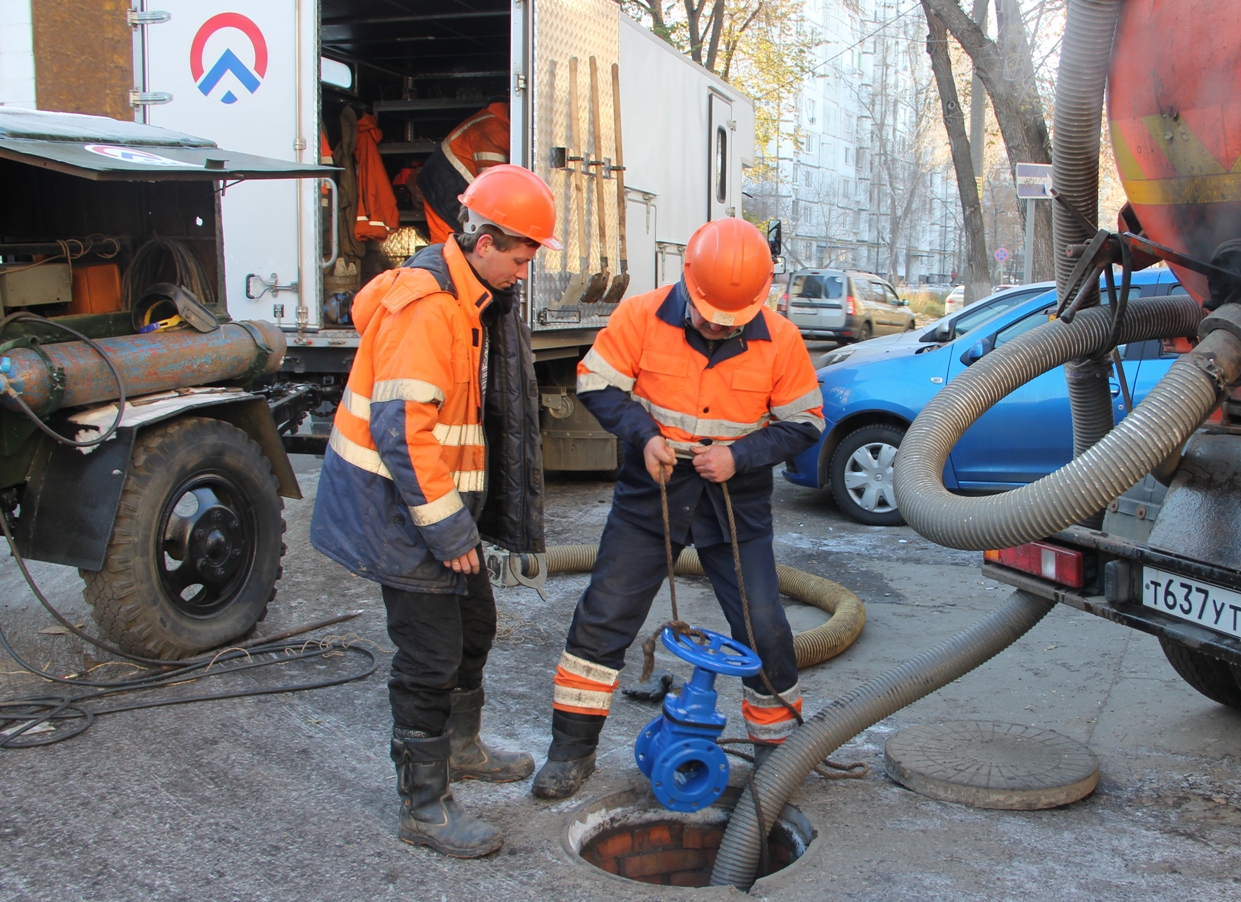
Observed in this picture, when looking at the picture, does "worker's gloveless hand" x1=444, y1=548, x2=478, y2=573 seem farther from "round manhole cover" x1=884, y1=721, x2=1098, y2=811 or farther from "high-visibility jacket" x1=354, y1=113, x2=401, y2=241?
"high-visibility jacket" x1=354, y1=113, x2=401, y2=241

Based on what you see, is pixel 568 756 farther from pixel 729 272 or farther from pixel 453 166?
pixel 453 166

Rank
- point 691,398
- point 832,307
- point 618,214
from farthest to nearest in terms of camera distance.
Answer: point 832,307 < point 618,214 < point 691,398

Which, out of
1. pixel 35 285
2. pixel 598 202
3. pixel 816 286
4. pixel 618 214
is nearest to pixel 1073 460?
pixel 35 285

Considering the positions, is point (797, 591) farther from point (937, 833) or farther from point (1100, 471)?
point (1100, 471)

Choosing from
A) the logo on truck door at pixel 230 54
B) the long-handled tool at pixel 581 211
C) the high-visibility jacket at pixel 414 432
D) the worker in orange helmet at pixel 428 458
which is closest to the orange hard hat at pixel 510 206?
the worker in orange helmet at pixel 428 458

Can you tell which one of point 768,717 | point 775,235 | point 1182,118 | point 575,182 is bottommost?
point 768,717

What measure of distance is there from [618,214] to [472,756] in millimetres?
5320

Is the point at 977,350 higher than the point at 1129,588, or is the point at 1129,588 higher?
the point at 977,350

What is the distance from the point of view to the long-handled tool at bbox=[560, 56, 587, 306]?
7237mm

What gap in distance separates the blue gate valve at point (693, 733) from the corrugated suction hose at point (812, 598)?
932mm

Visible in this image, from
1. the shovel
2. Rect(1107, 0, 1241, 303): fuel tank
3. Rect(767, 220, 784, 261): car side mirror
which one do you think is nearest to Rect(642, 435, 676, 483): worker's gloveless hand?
Rect(1107, 0, 1241, 303): fuel tank

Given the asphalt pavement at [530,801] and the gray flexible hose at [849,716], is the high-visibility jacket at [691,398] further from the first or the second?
the asphalt pavement at [530,801]

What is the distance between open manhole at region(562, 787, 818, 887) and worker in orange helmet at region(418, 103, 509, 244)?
17.4 feet

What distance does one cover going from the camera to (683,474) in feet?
11.3
